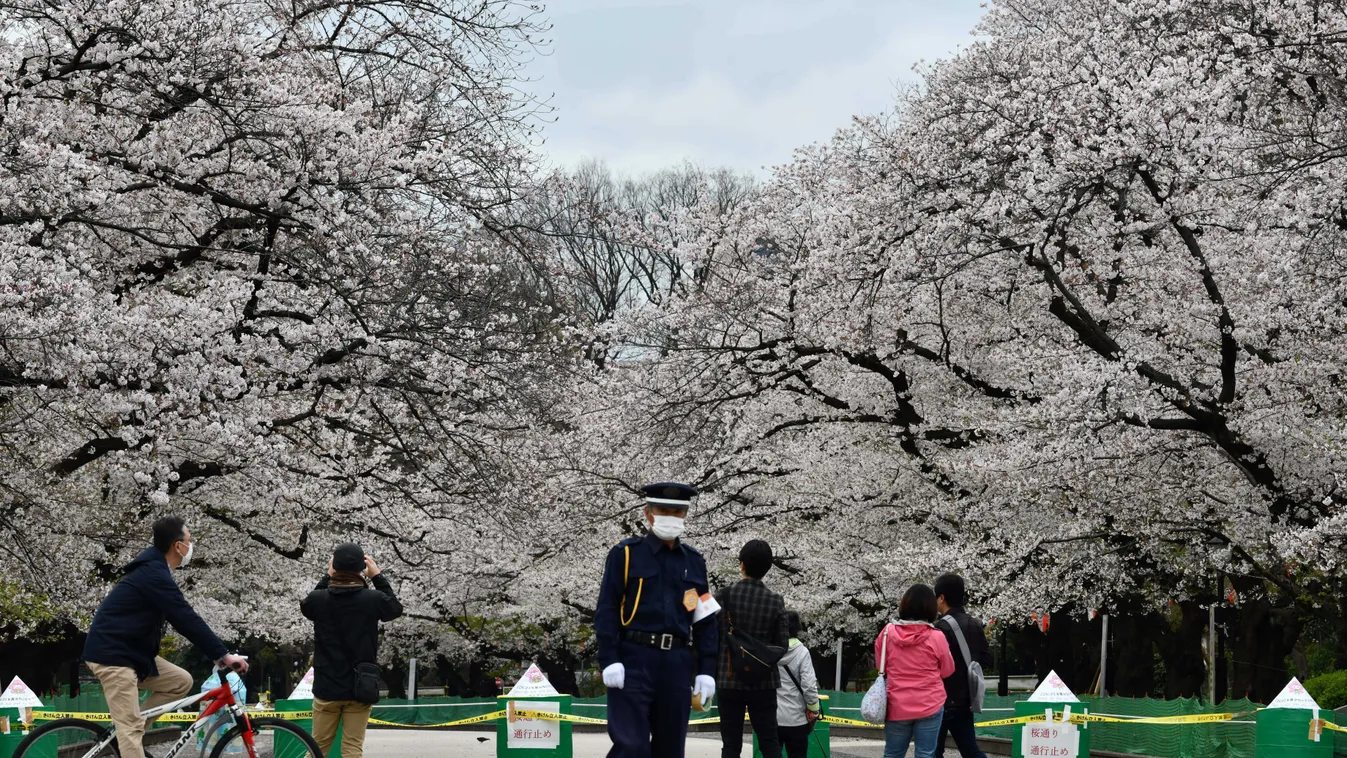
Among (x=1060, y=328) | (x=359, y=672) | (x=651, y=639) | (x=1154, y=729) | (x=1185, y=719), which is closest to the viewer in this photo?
(x=651, y=639)

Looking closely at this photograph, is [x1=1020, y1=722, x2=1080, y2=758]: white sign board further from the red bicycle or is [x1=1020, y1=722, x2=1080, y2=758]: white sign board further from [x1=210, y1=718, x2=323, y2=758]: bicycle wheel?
the red bicycle

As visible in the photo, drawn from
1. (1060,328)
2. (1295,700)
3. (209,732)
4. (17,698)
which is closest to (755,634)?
(209,732)

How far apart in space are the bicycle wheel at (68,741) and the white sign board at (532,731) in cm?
541

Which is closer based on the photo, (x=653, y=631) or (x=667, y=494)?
(x=653, y=631)

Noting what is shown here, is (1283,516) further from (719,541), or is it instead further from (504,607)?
(504,607)

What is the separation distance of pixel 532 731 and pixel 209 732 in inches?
215

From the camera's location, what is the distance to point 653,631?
7801 millimetres

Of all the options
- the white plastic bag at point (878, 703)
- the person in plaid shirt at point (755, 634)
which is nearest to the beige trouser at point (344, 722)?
the person in plaid shirt at point (755, 634)

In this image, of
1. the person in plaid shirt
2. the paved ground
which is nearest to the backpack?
the person in plaid shirt

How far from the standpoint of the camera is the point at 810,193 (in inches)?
1062

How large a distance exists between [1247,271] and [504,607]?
2697cm

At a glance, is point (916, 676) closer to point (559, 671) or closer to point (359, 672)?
point (359, 672)

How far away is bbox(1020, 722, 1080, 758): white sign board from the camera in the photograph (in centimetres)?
1486

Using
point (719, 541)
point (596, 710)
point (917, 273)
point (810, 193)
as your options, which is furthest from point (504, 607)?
point (917, 273)
